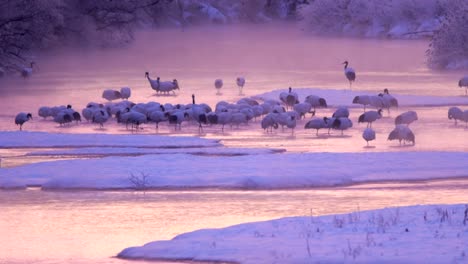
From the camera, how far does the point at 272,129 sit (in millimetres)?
25719

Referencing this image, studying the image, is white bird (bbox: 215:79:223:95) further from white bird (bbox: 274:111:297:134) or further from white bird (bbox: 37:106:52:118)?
white bird (bbox: 274:111:297:134)

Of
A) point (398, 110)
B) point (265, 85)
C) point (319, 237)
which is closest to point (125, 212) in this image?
point (319, 237)

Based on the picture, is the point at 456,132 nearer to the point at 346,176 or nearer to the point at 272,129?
the point at 272,129

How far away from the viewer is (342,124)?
25.0 metres

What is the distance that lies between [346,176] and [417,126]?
791cm

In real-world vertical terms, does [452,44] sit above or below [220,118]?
above

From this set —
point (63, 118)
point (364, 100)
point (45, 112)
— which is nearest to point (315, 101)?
point (364, 100)

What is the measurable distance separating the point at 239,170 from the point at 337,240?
7000 mm

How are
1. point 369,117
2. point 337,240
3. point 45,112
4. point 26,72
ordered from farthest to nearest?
1. point 26,72
2. point 45,112
3. point 369,117
4. point 337,240

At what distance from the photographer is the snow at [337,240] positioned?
1101cm

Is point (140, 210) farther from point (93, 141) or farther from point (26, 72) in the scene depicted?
point (26, 72)

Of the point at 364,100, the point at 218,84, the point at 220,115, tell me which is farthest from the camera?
the point at 218,84

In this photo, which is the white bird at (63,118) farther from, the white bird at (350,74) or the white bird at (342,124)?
the white bird at (350,74)

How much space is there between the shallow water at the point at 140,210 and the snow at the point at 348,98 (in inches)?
507
